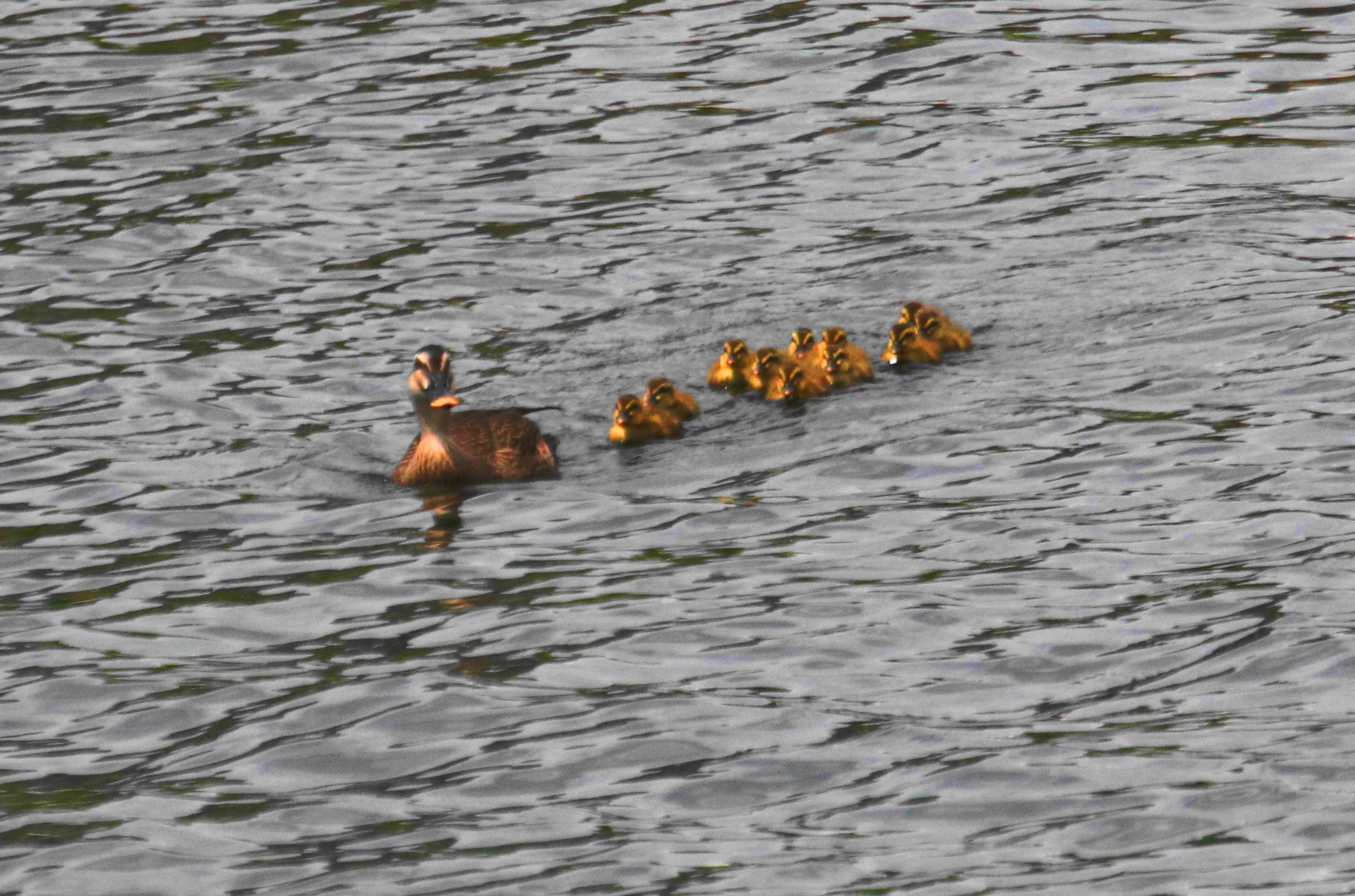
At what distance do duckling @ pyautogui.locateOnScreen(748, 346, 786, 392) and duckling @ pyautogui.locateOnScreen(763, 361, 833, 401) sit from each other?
23 millimetres

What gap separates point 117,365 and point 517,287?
3095mm

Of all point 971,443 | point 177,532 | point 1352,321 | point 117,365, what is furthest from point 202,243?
point 1352,321

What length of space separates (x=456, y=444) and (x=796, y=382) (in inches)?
88.6

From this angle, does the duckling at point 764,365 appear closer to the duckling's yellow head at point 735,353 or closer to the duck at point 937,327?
the duckling's yellow head at point 735,353

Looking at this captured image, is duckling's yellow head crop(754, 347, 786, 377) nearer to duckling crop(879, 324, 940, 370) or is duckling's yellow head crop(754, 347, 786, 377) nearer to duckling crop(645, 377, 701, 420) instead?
duckling crop(645, 377, 701, 420)

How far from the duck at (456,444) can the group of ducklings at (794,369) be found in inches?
26.9

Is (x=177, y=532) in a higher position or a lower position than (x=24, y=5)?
lower

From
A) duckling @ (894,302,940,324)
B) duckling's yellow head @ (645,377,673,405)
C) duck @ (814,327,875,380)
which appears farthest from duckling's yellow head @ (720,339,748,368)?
duckling @ (894,302,940,324)

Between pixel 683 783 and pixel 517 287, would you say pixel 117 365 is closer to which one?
pixel 517 287

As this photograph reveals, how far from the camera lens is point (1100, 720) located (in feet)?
27.0

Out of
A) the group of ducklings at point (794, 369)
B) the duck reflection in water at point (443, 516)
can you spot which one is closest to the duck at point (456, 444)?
the duck reflection in water at point (443, 516)

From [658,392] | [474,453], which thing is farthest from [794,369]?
[474,453]

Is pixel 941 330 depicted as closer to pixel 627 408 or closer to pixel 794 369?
pixel 794 369

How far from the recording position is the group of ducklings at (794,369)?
12.8m
